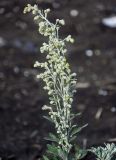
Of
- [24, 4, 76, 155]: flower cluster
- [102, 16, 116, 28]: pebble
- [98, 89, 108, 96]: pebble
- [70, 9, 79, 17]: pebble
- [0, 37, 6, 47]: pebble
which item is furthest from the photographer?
[70, 9, 79, 17]: pebble

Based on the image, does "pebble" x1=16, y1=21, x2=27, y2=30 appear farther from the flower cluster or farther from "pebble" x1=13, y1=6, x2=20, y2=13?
the flower cluster

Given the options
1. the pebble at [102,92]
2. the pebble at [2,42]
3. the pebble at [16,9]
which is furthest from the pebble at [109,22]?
the pebble at [102,92]

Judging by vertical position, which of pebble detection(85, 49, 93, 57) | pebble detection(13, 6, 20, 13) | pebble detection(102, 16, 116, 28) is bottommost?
pebble detection(85, 49, 93, 57)

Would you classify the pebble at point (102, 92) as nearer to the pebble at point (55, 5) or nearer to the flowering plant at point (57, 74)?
the pebble at point (55, 5)

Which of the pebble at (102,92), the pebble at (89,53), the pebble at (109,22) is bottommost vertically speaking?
the pebble at (102,92)

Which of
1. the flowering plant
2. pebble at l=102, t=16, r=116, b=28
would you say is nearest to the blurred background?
pebble at l=102, t=16, r=116, b=28

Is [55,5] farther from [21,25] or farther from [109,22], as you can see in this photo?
[109,22]

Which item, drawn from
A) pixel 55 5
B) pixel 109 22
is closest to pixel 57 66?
pixel 109 22

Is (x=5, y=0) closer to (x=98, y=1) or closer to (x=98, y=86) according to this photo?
(x=98, y=1)
